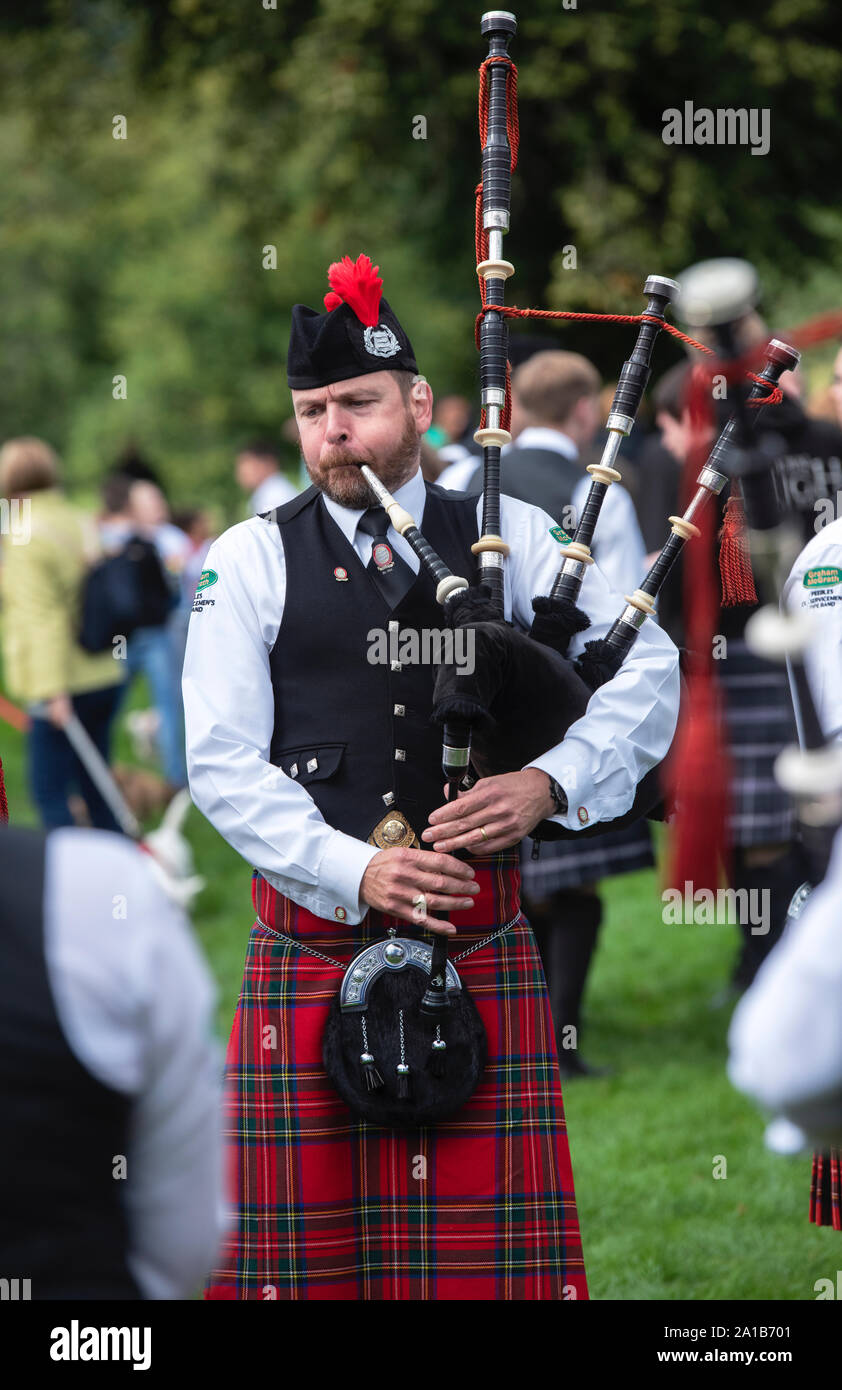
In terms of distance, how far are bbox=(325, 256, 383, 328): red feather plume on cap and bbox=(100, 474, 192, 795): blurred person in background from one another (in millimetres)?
6322

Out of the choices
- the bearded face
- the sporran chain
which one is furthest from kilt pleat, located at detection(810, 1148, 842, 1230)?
the bearded face

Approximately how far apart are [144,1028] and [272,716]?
125cm

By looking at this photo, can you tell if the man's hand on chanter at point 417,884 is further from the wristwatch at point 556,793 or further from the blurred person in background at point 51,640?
the blurred person in background at point 51,640

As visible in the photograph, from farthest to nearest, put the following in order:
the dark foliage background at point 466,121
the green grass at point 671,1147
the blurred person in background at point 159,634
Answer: the dark foliage background at point 466,121 → the blurred person in background at point 159,634 → the green grass at point 671,1147

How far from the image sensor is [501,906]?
2629 mm

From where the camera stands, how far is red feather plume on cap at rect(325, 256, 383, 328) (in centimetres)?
260

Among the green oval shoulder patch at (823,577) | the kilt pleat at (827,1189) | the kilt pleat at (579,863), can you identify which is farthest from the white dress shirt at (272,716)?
the kilt pleat at (579,863)

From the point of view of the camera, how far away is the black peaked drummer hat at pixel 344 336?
8.52 ft

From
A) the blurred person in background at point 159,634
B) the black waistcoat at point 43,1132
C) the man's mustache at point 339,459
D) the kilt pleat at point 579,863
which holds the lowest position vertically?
the black waistcoat at point 43,1132

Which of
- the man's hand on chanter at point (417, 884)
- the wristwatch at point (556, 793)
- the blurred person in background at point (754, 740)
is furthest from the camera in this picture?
the blurred person in background at point (754, 740)

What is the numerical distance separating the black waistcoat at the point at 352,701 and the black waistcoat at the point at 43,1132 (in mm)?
1136
